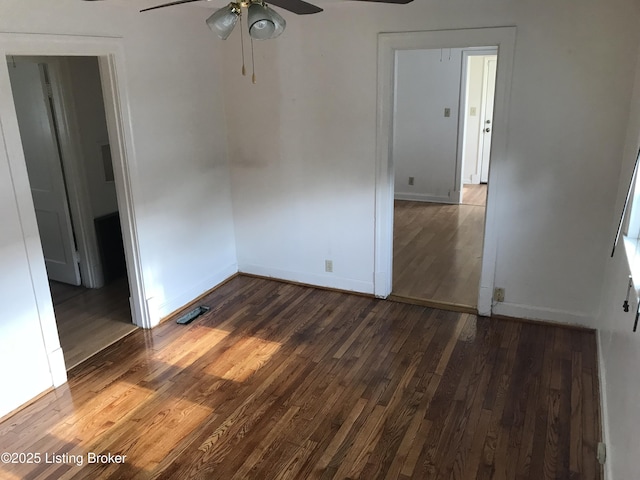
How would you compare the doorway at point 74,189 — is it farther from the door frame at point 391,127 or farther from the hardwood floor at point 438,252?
the hardwood floor at point 438,252

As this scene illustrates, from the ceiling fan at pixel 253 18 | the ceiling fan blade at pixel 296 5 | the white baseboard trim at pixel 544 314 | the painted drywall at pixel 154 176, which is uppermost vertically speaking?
the ceiling fan blade at pixel 296 5

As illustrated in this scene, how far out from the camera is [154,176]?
388 centimetres

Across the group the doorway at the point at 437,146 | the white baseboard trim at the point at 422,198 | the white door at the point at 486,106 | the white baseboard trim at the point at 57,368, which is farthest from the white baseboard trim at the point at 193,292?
the white door at the point at 486,106

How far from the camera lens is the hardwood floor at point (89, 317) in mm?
3711

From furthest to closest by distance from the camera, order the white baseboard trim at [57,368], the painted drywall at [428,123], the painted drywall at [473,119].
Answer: the painted drywall at [473,119] < the painted drywall at [428,123] < the white baseboard trim at [57,368]

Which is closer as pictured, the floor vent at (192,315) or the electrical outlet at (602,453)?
the electrical outlet at (602,453)

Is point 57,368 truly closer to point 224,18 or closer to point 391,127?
point 224,18

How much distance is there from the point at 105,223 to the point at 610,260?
405cm

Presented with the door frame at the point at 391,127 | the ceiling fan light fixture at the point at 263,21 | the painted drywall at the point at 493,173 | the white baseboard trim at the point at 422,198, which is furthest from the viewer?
the white baseboard trim at the point at 422,198

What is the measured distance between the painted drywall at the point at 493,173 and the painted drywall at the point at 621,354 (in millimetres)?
175

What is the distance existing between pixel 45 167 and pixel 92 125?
1.73 ft

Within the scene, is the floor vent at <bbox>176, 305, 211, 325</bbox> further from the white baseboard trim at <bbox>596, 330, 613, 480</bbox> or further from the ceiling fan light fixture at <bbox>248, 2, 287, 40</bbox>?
the white baseboard trim at <bbox>596, 330, 613, 480</bbox>

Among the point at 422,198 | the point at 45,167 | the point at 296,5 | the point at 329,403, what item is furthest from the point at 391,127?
the point at 422,198


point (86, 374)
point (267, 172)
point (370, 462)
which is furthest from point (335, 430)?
point (267, 172)
